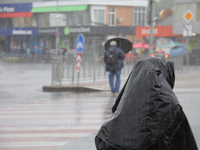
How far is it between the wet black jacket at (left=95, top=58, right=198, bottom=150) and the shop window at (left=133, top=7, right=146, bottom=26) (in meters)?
47.8

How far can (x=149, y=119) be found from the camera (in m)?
2.64

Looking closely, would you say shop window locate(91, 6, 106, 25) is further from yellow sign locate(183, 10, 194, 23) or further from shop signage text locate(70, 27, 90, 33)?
yellow sign locate(183, 10, 194, 23)

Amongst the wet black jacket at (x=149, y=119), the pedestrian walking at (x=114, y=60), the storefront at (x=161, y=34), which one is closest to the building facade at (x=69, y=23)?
the storefront at (x=161, y=34)

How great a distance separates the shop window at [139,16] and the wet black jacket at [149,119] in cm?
4777

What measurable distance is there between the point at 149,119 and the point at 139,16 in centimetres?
4822

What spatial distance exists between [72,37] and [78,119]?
43.7 m

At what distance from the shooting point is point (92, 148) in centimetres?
566

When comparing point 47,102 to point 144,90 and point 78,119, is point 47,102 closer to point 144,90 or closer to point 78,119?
point 78,119

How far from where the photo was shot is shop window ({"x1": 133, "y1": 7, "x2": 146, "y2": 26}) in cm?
4965

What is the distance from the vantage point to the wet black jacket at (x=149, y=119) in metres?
2.64

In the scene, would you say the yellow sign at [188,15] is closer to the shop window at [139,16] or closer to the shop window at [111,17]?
the shop window at [111,17]

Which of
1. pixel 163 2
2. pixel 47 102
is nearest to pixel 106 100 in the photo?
pixel 47 102

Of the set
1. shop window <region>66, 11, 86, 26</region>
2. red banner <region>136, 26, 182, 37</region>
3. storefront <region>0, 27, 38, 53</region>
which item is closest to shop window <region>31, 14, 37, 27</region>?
storefront <region>0, 27, 38, 53</region>

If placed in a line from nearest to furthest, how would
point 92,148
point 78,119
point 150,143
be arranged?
1. point 150,143
2. point 92,148
3. point 78,119
